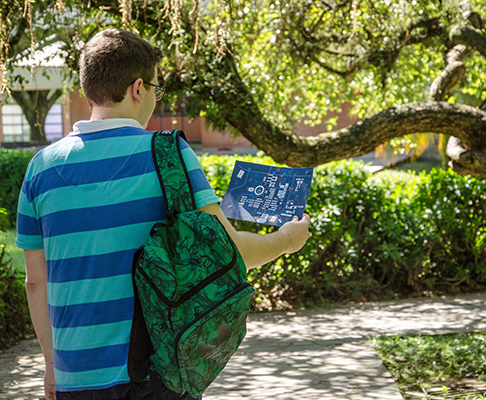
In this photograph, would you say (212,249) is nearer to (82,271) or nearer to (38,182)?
(82,271)

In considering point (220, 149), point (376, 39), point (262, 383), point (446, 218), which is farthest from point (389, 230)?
point (220, 149)

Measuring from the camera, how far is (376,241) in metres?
7.09

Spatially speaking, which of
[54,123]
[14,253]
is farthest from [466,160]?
[54,123]

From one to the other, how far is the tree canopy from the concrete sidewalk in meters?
1.74

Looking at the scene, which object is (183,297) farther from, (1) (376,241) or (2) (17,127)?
(2) (17,127)

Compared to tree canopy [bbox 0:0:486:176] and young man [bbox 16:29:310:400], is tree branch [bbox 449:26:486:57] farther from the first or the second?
young man [bbox 16:29:310:400]

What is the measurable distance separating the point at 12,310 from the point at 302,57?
4752 mm

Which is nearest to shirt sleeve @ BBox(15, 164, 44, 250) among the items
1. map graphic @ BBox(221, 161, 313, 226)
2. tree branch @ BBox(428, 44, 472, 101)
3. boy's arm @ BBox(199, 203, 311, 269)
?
boy's arm @ BBox(199, 203, 311, 269)

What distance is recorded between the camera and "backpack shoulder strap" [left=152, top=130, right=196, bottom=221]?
61.4 inches

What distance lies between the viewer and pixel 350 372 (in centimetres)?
441

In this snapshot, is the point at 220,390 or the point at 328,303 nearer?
the point at 220,390

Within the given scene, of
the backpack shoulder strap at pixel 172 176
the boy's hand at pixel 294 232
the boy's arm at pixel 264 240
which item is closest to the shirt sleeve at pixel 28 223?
the backpack shoulder strap at pixel 172 176

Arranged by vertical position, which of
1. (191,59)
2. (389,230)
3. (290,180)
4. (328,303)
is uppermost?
(191,59)

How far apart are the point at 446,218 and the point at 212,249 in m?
6.27
